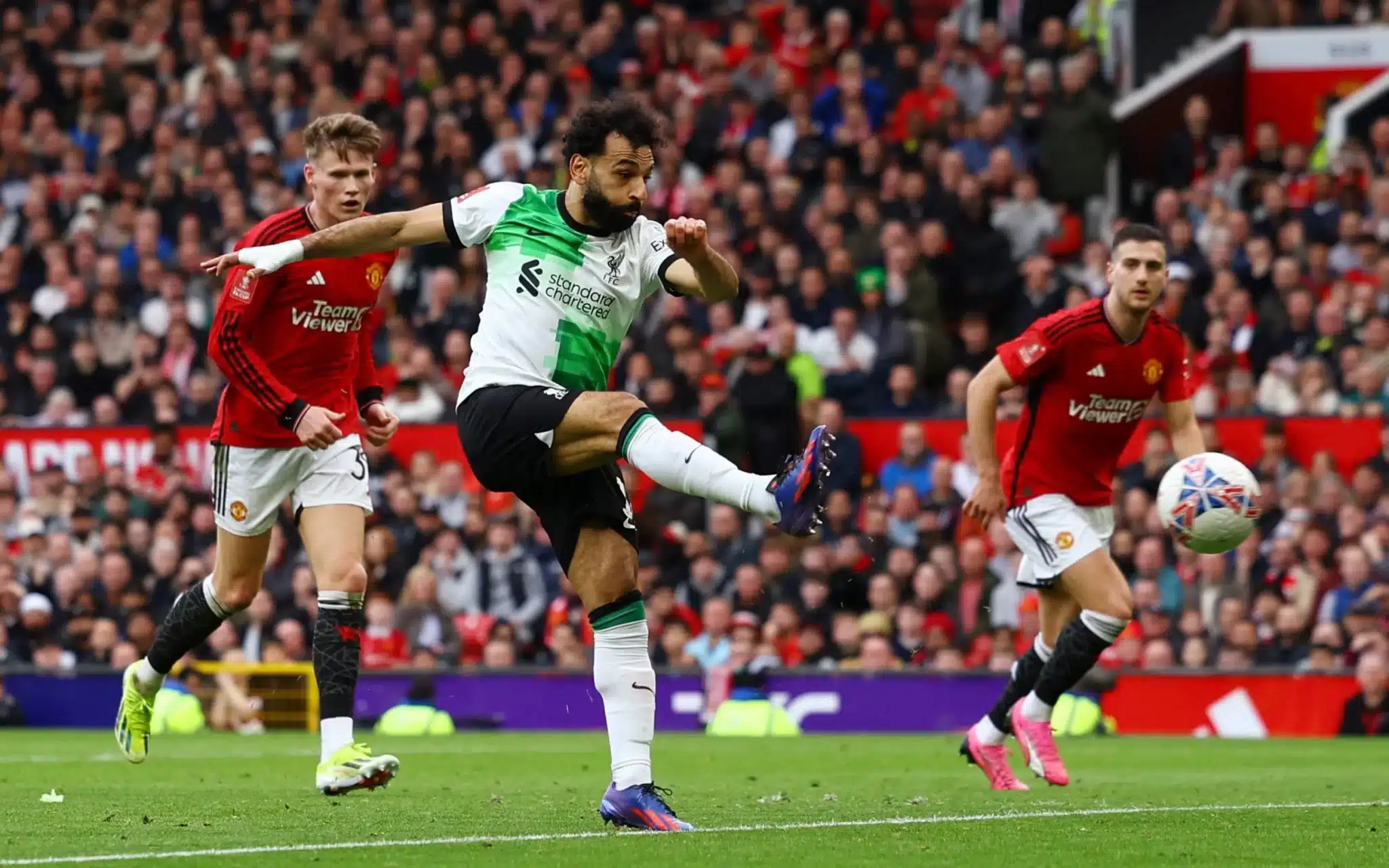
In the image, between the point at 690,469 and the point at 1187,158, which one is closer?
the point at 690,469

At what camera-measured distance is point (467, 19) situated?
986 inches

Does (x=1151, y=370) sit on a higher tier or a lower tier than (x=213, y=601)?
higher

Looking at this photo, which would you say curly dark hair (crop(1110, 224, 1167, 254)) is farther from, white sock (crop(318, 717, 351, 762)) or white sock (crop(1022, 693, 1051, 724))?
white sock (crop(318, 717, 351, 762))

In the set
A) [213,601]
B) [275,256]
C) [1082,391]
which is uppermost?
[275,256]

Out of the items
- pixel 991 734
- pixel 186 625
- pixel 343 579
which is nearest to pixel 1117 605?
pixel 991 734

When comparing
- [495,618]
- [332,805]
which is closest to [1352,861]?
[332,805]

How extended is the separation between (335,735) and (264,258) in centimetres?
223

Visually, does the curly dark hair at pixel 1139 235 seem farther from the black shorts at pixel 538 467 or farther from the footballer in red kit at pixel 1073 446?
the black shorts at pixel 538 467

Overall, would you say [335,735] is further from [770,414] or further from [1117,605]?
[770,414]

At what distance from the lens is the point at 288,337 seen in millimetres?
9750

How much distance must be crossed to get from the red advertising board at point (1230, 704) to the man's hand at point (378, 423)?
27.1 feet

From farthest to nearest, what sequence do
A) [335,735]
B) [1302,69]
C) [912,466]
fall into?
[1302,69]
[912,466]
[335,735]

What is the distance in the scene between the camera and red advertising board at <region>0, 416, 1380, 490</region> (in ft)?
57.8

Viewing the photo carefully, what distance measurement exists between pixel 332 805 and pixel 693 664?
8.74 metres
